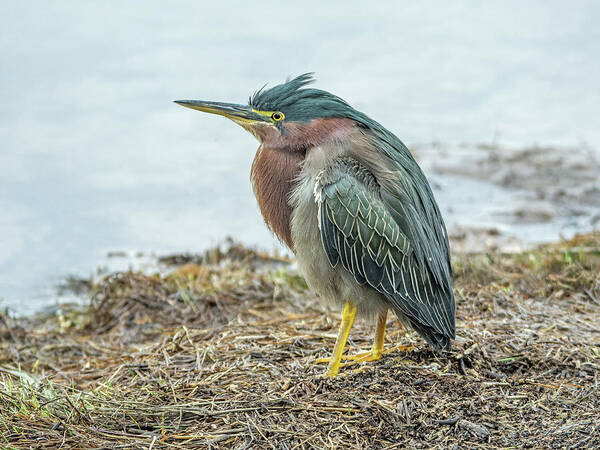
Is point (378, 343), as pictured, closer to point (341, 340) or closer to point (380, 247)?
point (341, 340)

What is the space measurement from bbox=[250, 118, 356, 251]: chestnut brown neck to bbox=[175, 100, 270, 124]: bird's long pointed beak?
7cm

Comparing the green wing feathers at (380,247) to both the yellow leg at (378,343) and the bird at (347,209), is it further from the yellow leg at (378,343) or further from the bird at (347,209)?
the yellow leg at (378,343)

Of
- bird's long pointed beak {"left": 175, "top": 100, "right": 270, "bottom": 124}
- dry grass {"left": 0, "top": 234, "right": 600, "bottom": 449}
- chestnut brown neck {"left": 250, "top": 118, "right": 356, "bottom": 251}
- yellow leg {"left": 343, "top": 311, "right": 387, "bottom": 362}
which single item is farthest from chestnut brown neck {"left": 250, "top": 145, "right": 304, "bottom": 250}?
dry grass {"left": 0, "top": 234, "right": 600, "bottom": 449}

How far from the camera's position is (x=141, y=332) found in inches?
214

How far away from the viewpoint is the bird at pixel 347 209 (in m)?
3.48

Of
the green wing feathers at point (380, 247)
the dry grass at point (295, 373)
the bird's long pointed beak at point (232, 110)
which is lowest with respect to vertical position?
the dry grass at point (295, 373)

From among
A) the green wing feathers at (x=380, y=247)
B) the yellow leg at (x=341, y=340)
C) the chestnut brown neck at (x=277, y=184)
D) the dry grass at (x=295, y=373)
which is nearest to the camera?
the dry grass at (x=295, y=373)

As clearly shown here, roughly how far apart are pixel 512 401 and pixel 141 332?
10.2 ft

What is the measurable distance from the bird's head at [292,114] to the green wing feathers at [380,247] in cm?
24

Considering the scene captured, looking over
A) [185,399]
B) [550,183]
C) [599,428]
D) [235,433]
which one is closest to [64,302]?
[185,399]

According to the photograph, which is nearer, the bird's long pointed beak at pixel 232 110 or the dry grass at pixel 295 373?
the dry grass at pixel 295 373

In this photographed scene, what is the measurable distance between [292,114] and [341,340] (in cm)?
124

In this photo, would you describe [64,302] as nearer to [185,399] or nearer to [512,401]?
[185,399]

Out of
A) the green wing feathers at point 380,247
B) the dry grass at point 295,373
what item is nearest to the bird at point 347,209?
the green wing feathers at point 380,247
